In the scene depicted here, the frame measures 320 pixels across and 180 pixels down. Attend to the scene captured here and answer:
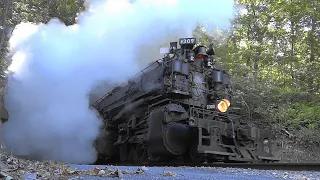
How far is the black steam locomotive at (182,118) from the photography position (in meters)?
7.16

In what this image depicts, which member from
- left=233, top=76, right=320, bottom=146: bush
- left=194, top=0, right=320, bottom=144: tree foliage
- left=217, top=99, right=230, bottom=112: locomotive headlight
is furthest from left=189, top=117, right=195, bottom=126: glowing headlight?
Answer: left=194, top=0, right=320, bottom=144: tree foliage

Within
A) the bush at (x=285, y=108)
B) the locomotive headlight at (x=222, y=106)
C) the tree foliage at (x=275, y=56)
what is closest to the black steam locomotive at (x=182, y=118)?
the locomotive headlight at (x=222, y=106)

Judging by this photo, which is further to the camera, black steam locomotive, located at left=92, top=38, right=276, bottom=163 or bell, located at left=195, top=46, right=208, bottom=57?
bell, located at left=195, top=46, right=208, bottom=57

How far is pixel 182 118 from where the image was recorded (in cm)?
729

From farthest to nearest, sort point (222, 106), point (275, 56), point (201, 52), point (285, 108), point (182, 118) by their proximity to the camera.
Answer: point (275, 56) < point (285, 108) < point (201, 52) < point (222, 106) < point (182, 118)

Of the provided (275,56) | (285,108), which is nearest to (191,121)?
(285,108)

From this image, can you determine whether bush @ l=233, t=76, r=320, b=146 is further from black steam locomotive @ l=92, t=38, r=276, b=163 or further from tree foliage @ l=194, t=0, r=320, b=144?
black steam locomotive @ l=92, t=38, r=276, b=163

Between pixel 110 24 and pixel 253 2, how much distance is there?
9.94m

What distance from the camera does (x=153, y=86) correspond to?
8180 mm

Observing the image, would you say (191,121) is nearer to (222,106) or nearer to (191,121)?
(191,121)

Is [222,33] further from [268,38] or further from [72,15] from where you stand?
[72,15]

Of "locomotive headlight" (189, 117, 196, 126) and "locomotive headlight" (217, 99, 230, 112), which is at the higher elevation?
"locomotive headlight" (217, 99, 230, 112)

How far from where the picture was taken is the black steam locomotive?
7156mm

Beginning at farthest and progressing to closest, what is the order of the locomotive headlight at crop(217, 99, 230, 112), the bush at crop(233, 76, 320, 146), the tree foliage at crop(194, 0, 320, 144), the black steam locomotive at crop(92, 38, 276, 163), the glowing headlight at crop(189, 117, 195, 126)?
the tree foliage at crop(194, 0, 320, 144), the bush at crop(233, 76, 320, 146), the locomotive headlight at crop(217, 99, 230, 112), the black steam locomotive at crop(92, 38, 276, 163), the glowing headlight at crop(189, 117, 195, 126)
